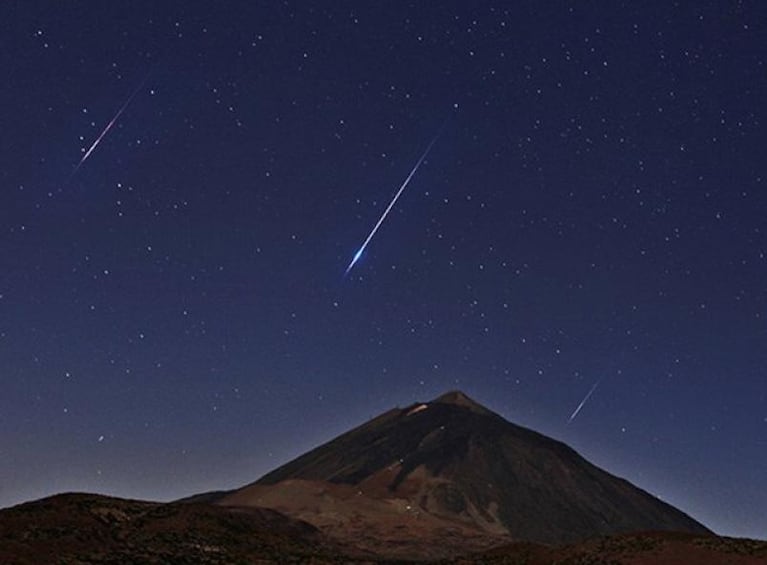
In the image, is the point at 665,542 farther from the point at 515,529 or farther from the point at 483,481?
the point at 483,481

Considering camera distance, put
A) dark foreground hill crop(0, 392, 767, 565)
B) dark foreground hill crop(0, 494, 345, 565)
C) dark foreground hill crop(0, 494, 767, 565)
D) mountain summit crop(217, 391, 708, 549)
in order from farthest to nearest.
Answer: mountain summit crop(217, 391, 708, 549) < dark foreground hill crop(0, 392, 767, 565) < dark foreground hill crop(0, 494, 767, 565) < dark foreground hill crop(0, 494, 345, 565)

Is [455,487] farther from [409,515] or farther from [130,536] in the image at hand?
[130,536]

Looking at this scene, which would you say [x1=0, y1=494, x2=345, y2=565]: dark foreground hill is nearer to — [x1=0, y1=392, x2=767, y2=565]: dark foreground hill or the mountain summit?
[x1=0, y1=392, x2=767, y2=565]: dark foreground hill

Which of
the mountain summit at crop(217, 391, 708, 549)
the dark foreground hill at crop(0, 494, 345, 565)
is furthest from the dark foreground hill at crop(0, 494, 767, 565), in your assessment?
the mountain summit at crop(217, 391, 708, 549)

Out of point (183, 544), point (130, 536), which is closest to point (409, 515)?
point (183, 544)

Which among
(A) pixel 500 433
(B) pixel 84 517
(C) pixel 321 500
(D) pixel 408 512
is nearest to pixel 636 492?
(A) pixel 500 433

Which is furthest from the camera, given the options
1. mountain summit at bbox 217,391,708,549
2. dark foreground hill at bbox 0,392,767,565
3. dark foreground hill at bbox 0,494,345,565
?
mountain summit at bbox 217,391,708,549

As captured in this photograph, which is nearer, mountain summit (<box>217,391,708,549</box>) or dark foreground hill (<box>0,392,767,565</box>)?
dark foreground hill (<box>0,392,767,565</box>)

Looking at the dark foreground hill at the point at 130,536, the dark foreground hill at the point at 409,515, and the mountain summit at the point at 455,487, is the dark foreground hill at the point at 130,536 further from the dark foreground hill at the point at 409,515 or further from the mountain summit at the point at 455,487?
the mountain summit at the point at 455,487
